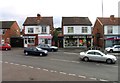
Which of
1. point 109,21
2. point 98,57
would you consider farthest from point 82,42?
point 98,57

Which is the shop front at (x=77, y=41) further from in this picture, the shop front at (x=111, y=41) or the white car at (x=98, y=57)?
the white car at (x=98, y=57)

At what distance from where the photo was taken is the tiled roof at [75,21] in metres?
44.2

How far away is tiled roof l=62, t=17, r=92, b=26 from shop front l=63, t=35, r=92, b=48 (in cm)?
288

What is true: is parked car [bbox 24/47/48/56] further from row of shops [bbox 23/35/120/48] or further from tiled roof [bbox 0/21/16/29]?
tiled roof [bbox 0/21/16/29]

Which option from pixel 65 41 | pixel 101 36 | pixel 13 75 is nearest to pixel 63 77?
pixel 13 75

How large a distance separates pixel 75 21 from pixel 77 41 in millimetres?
4439

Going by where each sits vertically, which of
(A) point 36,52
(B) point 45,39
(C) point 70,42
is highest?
(B) point 45,39

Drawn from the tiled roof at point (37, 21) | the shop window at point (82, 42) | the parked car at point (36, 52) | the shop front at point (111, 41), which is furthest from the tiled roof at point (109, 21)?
the parked car at point (36, 52)

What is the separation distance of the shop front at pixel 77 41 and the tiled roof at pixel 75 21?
2.88m

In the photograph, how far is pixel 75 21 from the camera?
4509 cm

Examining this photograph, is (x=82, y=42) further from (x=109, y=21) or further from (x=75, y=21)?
(x=109, y=21)

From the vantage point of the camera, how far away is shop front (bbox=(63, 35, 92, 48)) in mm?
43938

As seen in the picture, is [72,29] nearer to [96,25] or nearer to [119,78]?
[96,25]

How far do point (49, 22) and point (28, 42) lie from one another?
631cm
